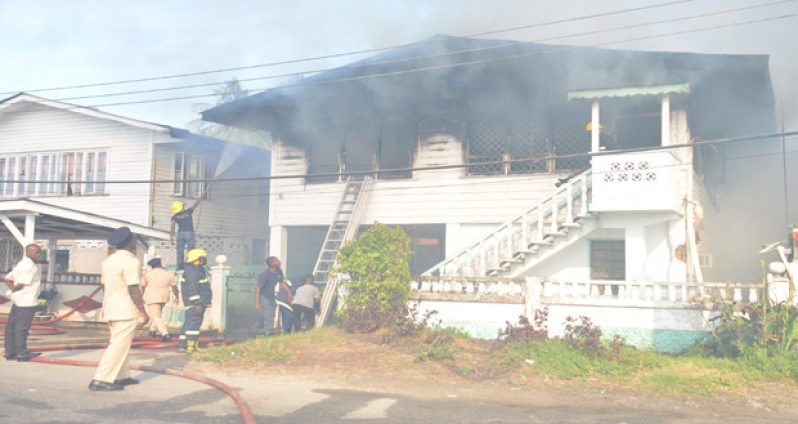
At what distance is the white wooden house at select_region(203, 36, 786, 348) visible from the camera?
11.9 metres

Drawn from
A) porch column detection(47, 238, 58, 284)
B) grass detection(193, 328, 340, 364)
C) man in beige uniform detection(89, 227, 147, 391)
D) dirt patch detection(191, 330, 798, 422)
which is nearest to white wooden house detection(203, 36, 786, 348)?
dirt patch detection(191, 330, 798, 422)

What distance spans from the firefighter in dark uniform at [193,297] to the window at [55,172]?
11.8 m

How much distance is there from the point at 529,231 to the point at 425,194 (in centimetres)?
334

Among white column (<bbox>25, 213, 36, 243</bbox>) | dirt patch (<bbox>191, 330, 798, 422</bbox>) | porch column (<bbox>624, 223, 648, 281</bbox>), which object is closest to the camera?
dirt patch (<bbox>191, 330, 798, 422</bbox>)

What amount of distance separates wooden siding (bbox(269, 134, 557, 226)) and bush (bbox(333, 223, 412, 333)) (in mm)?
3659

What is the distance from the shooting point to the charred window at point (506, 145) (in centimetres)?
1518

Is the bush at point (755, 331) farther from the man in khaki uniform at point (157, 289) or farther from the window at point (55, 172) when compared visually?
the window at point (55, 172)

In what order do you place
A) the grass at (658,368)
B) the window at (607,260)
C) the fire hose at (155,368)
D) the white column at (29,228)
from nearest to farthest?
the fire hose at (155,368)
the grass at (658,368)
the window at (607,260)
the white column at (29,228)

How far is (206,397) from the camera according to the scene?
23.8 ft

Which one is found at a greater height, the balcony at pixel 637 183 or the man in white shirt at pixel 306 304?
the balcony at pixel 637 183

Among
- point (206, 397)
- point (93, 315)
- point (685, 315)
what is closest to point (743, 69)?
point (685, 315)

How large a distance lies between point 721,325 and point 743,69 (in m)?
5.47

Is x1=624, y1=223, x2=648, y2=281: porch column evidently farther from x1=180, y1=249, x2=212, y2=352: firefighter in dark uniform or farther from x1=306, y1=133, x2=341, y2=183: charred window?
x1=306, y1=133, x2=341, y2=183: charred window

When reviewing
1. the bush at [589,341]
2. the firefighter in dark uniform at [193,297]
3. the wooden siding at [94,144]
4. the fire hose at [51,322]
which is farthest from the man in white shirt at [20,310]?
the wooden siding at [94,144]
